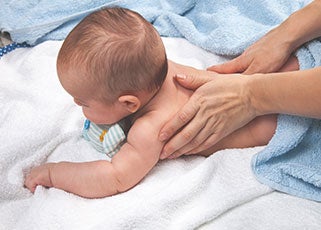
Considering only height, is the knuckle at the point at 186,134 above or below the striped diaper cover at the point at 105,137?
above

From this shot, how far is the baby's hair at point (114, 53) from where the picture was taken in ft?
3.02

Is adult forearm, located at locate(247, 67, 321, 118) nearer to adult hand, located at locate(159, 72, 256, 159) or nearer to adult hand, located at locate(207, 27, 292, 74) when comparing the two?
adult hand, located at locate(159, 72, 256, 159)

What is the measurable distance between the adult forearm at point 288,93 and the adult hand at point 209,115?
3 centimetres

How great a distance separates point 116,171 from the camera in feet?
3.27

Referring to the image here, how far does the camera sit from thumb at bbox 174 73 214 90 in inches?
41.7

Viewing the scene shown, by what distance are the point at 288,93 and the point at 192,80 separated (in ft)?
0.73

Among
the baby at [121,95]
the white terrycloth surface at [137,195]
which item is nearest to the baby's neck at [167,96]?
the baby at [121,95]

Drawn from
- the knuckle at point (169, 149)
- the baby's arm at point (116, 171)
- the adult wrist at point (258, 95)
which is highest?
the adult wrist at point (258, 95)

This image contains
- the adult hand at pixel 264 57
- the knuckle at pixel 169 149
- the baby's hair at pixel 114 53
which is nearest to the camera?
the baby's hair at pixel 114 53

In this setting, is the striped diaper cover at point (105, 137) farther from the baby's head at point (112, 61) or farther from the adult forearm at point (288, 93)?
the adult forearm at point (288, 93)

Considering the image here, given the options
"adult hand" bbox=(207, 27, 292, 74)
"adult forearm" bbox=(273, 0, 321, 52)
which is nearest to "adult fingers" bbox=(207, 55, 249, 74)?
"adult hand" bbox=(207, 27, 292, 74)

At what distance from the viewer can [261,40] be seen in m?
1.19

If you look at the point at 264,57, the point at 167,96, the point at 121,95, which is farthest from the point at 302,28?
the point at 121,95

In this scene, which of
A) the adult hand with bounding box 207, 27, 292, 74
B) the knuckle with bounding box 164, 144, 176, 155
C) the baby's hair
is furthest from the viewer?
the adult hand with bounding box 207, 27, 292, 74
